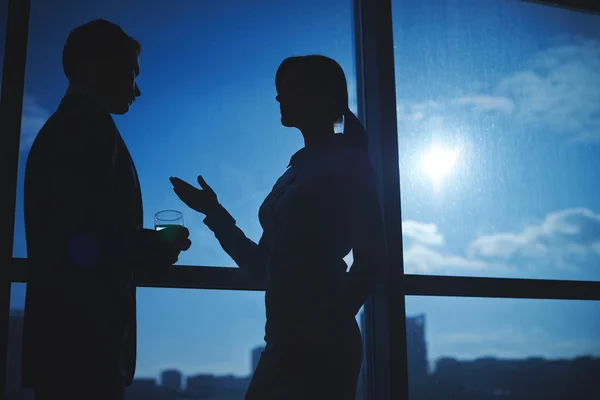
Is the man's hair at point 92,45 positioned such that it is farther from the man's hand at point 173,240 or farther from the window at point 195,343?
the window at point 195,343

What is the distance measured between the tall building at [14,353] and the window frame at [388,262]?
2 centimetres

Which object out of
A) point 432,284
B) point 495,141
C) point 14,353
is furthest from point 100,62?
point 495,141

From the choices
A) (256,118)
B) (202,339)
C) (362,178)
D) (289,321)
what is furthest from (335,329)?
(256,118)

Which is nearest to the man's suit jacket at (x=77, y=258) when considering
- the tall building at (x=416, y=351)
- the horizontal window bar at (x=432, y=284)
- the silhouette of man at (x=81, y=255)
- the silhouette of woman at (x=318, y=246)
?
the silhouette of man at (x=81, y=255)

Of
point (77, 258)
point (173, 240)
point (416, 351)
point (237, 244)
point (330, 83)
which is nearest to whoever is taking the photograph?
point (77, 258)

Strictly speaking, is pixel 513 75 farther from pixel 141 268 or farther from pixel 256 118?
pixel 141 268

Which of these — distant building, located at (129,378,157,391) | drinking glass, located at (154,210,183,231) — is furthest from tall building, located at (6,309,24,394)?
drinking glass, located at (154,210,183,231)

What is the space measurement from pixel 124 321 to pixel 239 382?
0.71m

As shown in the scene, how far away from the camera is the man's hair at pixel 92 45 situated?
129cm

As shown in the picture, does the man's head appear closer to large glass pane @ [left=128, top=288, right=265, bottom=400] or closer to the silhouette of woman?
the silhouette of woman

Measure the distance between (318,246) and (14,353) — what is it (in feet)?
3.01

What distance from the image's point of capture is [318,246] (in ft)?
4.19

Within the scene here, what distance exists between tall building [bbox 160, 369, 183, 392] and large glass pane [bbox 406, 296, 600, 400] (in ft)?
2.50

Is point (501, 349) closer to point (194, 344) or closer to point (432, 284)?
point (432, 284)
